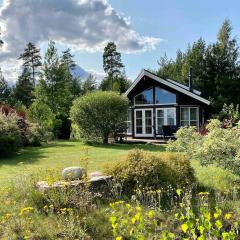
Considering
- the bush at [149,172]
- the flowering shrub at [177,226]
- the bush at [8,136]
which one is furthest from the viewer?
the bush at [8,136]

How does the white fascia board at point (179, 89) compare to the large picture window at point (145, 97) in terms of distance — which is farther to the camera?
the large picture window at point (145, 97)

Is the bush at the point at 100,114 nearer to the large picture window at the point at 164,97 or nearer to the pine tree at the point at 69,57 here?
the large picture window at the point at 164,97

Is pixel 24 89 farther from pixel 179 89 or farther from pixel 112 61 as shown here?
pixel 179 89

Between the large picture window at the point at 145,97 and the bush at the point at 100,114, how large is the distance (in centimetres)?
639

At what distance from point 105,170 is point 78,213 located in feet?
5.57

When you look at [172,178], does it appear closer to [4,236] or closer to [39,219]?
[39,219]

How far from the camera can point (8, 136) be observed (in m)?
15.8

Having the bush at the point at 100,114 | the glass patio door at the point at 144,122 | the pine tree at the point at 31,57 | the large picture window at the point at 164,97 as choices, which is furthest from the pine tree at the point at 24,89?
→ the bush at the point at 100,114

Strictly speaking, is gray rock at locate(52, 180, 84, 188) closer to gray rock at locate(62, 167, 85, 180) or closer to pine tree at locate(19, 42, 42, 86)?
gray rock at locate(62, 167, 85, 180)

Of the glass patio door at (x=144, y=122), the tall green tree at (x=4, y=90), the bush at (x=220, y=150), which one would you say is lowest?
the bush at (x=220, y=150)

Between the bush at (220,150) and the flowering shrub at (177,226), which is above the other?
the bush at (220,150)

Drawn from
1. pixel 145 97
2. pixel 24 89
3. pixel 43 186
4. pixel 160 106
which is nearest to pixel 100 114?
pixel 160 106

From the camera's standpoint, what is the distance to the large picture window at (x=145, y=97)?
28.0m

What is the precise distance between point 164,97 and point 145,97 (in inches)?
58.9
